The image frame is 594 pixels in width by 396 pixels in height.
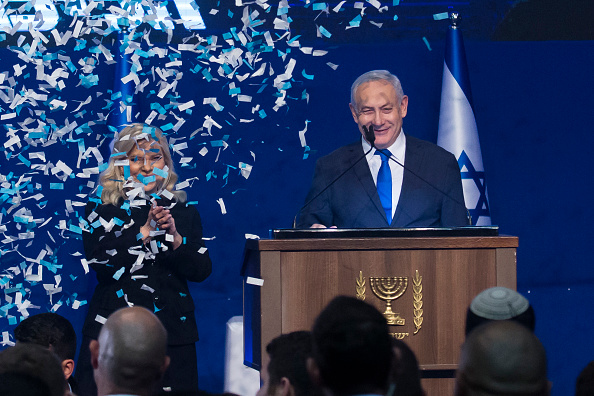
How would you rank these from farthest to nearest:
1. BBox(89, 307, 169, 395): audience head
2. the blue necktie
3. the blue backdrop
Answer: the blue backdrop → the blue necktie → BBox(89, 307, 169, 395): audience head

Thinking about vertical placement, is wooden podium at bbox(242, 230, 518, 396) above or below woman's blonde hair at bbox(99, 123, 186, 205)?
below

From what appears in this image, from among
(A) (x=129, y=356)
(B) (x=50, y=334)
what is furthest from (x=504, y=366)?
(B) (x=50, y=334)

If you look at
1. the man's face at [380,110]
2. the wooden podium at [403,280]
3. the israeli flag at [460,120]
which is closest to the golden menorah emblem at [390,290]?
the wooden podium at [403,280]

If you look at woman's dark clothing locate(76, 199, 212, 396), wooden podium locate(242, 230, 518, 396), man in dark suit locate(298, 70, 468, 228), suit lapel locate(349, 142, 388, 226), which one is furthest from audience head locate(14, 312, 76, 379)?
suit lapel locate(349, 142, 388, 226)

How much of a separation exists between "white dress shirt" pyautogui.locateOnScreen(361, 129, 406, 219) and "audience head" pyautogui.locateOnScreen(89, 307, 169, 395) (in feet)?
5.53

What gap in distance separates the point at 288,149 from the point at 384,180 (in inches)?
52.2

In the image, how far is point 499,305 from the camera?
1.99m

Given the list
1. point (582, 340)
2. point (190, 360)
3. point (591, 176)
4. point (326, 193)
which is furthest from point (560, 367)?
point (190, 360)

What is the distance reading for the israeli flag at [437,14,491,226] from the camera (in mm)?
4281

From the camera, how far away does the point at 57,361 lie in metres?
1.74

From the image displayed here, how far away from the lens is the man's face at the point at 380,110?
11.2 ft

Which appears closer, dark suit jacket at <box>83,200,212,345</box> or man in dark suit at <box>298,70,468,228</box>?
dark suit jacket at <box>83,200,212,345</box>

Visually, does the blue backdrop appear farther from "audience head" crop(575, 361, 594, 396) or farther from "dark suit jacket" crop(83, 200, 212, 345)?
"audience head" crop(575, 361, 594, 396)

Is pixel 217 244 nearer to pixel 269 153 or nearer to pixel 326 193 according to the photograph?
pixel 269 153
